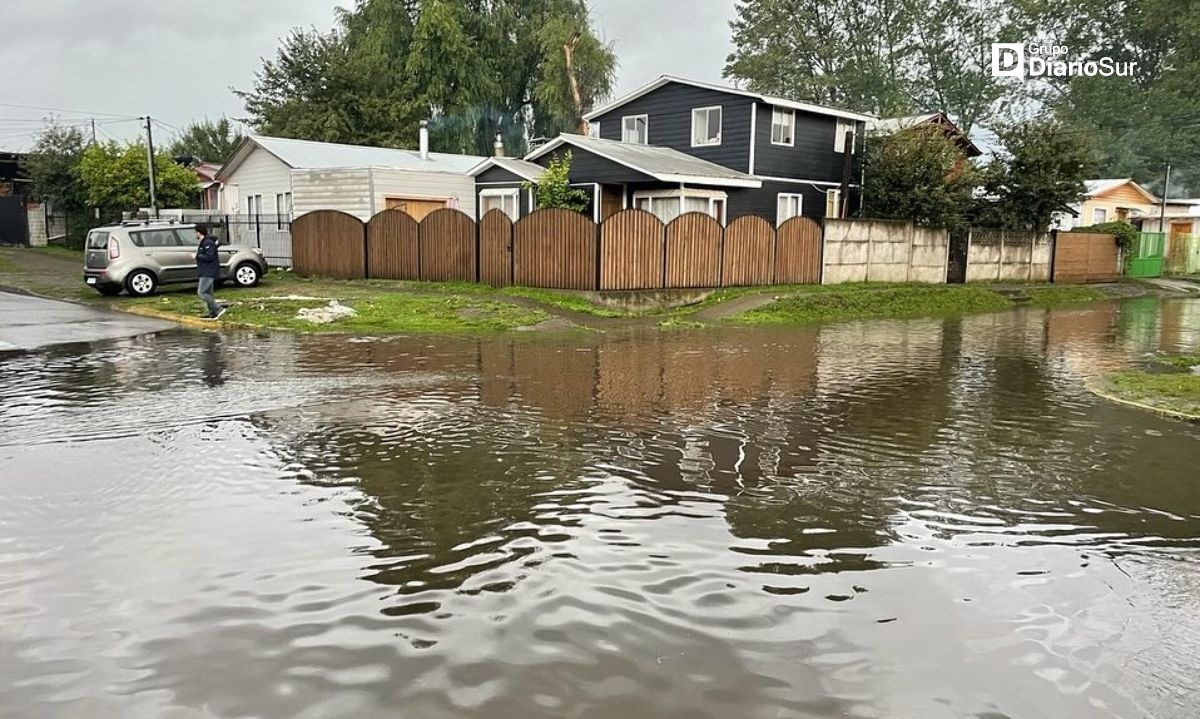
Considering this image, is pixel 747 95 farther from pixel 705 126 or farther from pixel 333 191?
pixel 333 191

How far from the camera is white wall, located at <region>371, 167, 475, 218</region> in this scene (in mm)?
27859

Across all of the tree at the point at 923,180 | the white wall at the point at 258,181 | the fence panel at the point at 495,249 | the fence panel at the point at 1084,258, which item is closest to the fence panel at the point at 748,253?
the fence panel at the point at 495,249

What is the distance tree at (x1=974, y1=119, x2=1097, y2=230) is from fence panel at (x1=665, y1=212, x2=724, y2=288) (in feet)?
45.4

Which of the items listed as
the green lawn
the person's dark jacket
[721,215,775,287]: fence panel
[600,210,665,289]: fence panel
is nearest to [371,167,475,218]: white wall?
[600,210,665,289]: fence panel

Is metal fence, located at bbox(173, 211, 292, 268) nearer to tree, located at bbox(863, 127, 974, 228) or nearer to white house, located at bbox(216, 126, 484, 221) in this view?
white house, located at bbox(216, 126, 484, 221)

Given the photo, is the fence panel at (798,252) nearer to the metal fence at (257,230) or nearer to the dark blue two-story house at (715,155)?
the dark blue two-story house at (715,155)

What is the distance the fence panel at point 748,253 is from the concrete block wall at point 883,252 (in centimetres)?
247

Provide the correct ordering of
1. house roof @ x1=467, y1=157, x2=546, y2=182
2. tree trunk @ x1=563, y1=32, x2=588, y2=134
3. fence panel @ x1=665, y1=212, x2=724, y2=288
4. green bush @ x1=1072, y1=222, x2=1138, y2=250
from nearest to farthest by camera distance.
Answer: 1. fence panel @ x1=665, y1=212, x2=724, y2=288
2. house roof @ x1=467, y1=157, x2=546, y2=182
3. green bush @ x1=1072, y1=222, x2=1138, y2=250
4. tree trunk @ x1=563, y1=32, x2=588, y2=134

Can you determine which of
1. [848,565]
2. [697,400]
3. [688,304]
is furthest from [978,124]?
[848,565]

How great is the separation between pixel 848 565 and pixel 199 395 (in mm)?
7736

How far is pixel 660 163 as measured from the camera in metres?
26.5

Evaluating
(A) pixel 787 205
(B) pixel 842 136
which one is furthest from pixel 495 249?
(B) pixel 842 136

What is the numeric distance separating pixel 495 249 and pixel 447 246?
173 cm
